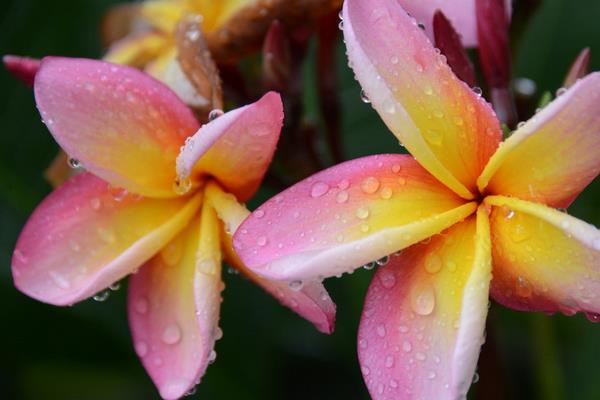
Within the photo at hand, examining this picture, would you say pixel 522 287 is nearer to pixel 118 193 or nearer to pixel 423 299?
pixel 423 299

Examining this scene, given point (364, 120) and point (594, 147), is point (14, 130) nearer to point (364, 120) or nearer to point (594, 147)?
point (364, 120)

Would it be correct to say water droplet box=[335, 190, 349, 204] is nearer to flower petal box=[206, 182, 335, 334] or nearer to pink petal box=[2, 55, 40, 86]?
flower petal box=[206, 182, 335, 334]

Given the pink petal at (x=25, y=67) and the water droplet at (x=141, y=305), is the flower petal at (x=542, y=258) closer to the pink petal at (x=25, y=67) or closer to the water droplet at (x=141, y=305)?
the water droplet at (x=141, y=305)

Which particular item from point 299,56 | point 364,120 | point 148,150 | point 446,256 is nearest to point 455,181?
point 446,256

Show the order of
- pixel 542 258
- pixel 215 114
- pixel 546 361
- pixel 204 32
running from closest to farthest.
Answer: pixel 542 258
pixel 215 114
pixel 204 32
pixel 546 361

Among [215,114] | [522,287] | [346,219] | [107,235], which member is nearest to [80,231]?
[107,235]

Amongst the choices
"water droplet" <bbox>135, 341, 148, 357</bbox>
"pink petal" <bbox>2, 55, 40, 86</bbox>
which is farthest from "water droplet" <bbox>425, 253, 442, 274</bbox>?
"pink petal" <bbox>2, 55, 40, 86</bbox>

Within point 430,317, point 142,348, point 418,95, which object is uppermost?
point 418,95

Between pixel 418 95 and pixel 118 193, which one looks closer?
pixel 418 95
